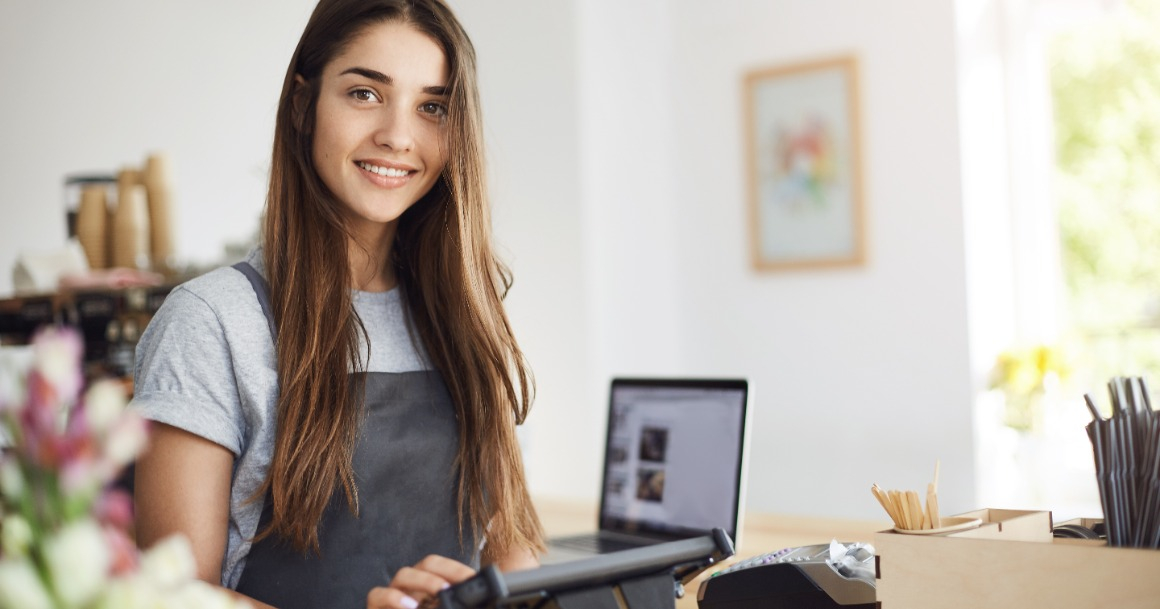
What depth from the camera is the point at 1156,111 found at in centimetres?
360

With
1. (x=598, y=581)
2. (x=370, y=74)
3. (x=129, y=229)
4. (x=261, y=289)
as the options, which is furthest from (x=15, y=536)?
(x=129, y=229)

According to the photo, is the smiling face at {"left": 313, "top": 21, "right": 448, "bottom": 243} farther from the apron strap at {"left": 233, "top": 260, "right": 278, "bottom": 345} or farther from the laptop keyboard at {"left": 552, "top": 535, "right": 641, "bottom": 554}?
the laptop keyboard at {"left": 552, "top": 535, "right": 641, "bottom": 554}

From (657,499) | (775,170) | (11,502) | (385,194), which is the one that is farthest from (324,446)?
(775,170)

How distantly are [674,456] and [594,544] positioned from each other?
0.25 m

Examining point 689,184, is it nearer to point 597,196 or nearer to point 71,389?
point 597,196

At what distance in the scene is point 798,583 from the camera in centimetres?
122

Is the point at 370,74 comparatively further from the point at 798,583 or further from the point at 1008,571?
the point at 1008,571

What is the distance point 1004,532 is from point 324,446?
0.77m

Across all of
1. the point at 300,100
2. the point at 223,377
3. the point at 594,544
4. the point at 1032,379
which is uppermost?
the point at 300,100

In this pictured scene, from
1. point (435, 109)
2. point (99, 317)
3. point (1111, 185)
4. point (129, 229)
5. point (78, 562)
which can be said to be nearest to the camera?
point (78, 562)

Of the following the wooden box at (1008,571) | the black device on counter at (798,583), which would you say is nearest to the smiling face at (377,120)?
the black device on counter at (798,583)

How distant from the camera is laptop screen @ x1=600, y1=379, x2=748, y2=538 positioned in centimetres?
198

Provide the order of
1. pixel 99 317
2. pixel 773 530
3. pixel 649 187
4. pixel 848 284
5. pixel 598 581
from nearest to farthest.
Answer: pixel 598 581, pixel 773 530, pixel 99 317, pixel 848 284, pixel 649 187

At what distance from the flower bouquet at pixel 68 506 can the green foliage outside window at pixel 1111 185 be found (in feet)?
11.4
